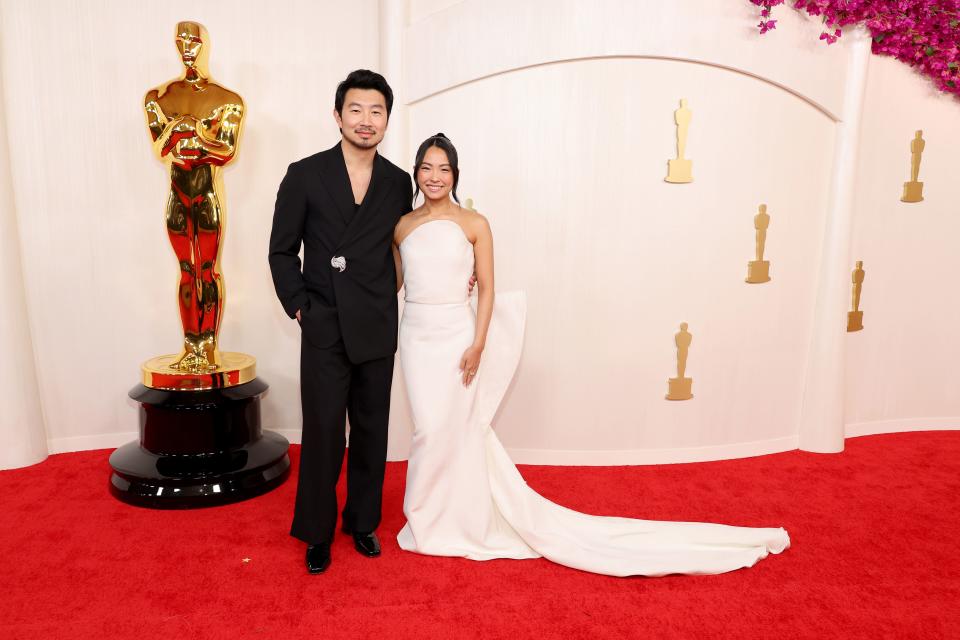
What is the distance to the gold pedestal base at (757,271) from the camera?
3.86 meters

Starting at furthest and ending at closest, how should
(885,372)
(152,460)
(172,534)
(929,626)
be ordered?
(885,372), (152,460), (172,534), (929,626)

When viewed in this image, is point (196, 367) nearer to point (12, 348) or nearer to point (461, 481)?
point (12, 348)

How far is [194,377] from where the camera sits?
3.26 m

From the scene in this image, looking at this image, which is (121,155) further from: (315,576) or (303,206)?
(315,576)

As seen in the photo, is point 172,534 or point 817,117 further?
point 817,117

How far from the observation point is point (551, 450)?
385 cm

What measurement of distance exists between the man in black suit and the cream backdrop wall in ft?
3.65

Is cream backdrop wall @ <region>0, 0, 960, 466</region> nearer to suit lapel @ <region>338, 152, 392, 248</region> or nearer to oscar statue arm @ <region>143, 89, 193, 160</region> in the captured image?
oscar statue arm @ <region>143, 89, 193, 160</region>

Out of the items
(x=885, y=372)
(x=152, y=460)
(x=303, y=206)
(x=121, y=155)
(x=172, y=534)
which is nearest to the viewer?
(x=303, y=206)

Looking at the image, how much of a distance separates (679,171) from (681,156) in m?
0.08

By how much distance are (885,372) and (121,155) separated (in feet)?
15.5

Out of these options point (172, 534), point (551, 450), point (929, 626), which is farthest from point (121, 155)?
point (929, 626)

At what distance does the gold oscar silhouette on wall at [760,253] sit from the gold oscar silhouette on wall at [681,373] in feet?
1.57

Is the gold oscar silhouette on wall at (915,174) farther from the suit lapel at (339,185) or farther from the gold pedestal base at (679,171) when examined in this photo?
the suit lapel at (339,185)
